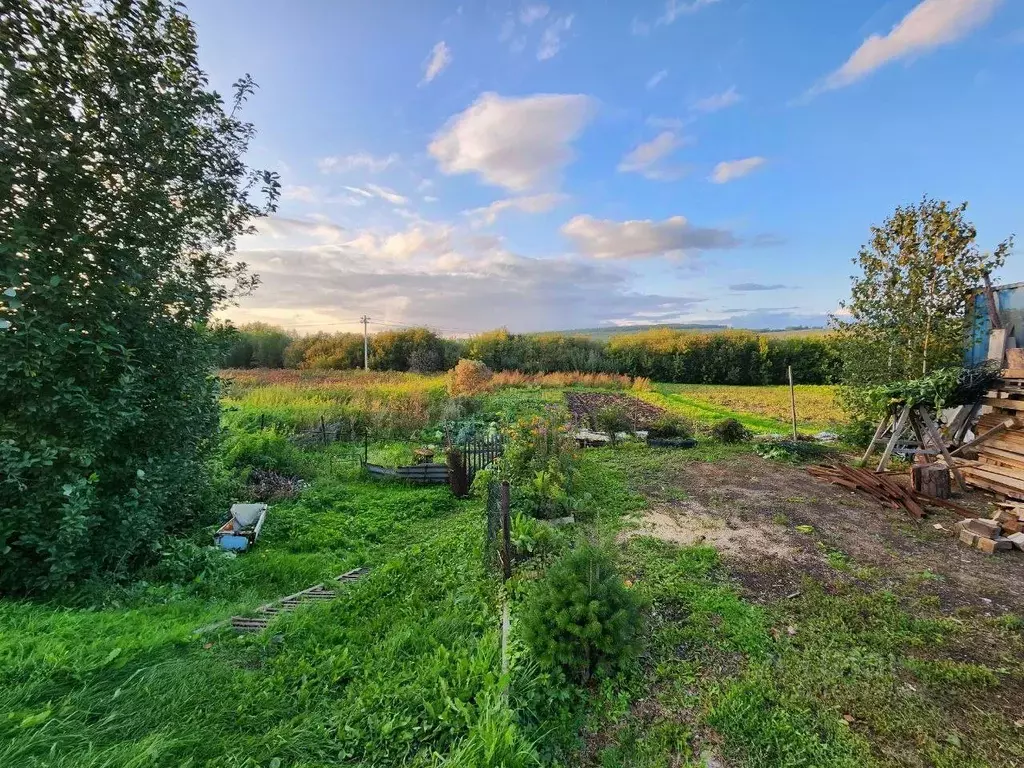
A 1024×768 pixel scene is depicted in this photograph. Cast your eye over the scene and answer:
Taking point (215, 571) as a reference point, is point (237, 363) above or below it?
above

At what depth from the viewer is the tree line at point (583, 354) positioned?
26984mm

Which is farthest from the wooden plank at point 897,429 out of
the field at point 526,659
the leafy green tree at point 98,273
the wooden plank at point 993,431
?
the leafy green tree at point 98,273

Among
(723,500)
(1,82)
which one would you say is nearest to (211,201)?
(1,82)

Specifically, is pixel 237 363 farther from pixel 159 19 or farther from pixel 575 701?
pixel 575 701

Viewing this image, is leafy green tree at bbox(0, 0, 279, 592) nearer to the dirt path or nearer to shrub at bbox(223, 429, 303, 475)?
shrub at bbox(223, 429, 303, 475)

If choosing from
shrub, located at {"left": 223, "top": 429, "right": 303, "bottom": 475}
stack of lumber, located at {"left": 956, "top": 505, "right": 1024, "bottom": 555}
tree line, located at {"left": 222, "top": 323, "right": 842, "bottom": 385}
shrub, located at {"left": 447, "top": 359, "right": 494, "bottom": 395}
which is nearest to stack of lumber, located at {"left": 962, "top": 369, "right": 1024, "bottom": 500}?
stack of lumber, located at {"left": 956, "top": 505, "right": 1024, "bottom": 555}

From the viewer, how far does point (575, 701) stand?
2857 mm

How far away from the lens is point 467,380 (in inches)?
685

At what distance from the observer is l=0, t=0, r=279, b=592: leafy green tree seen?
354cm

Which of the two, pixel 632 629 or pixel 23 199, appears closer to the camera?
pixel 632 629

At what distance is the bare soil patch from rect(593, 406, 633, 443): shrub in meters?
0.22

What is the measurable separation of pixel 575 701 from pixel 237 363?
109 feet

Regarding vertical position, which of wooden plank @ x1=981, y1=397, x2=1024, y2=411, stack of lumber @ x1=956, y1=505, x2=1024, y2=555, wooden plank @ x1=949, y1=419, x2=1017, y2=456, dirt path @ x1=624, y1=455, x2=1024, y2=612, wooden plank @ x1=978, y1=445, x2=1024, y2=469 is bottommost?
dirt path @ x1=624, y1=455, x2=1024, y2=612

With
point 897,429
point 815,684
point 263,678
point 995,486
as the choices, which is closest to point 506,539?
point 263,678
